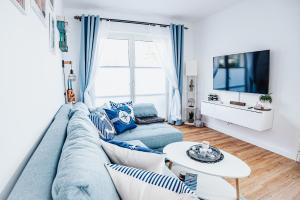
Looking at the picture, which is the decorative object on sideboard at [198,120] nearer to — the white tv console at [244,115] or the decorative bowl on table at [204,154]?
the white tv console at [244,115]

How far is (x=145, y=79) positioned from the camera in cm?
448

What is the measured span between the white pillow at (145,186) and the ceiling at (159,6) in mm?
3240

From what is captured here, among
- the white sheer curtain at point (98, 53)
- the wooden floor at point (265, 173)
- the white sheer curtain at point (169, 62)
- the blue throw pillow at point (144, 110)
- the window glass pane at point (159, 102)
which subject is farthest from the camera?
the window glass pane at point (159, 102)

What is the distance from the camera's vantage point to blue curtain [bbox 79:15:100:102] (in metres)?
3.62

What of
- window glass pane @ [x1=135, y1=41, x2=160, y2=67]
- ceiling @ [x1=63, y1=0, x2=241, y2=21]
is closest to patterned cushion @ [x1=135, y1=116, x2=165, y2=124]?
window glass pane @ [x1=135, y1=41, x2=160, y2=67]

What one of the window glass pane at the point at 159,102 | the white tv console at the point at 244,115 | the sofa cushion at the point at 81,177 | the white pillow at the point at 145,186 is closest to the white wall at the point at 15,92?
the sofa cushion at the point at 81,177

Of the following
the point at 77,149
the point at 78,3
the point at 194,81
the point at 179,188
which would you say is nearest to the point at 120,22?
the point at 78,3

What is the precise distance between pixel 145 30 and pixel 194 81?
68.3 inches

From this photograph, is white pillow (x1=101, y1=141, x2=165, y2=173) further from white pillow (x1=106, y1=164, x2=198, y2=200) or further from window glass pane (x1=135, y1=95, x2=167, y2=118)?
window glass pane (x1=135, y1=95, x2=167, y2=118)

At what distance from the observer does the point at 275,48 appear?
2896mm

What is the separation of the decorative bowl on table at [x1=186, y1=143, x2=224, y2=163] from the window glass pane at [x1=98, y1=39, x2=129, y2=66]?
2840 mm

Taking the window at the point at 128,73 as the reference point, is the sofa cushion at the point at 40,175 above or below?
below

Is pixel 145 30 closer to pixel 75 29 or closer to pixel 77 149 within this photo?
pixel 75 29

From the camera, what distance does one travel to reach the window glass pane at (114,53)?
4.08 m
